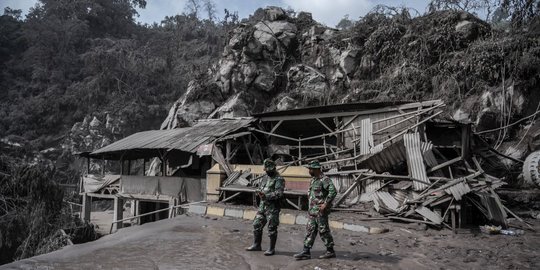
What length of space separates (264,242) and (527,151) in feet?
41.2

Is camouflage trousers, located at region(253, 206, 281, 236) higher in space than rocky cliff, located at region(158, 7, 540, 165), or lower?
lower

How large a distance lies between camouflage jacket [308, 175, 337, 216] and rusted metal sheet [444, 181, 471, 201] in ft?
14.3

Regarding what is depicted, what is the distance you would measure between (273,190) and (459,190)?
17.2 ft

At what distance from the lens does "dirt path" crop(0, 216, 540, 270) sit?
630 centimetres

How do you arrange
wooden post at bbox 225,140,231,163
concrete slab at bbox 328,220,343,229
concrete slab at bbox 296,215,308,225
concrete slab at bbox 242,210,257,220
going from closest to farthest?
1. concrete slab at bbox 328,220,343,229
2. concrete slab at bbox 296,215,308,225
3. concrete slab at bbox 242,210,257,220
4. wooden post at bbox 225,140,231,163

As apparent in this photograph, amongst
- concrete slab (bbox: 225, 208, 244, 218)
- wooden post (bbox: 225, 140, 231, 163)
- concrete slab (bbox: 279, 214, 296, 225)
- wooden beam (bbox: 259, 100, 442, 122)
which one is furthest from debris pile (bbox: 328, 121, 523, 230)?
wooden post (bbox: 225, 140, 231, 163)

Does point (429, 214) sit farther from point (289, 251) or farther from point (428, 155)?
point (289, 251)

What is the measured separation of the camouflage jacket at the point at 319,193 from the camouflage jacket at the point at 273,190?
1.85ft

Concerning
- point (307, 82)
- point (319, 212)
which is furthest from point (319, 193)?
point (307, 82)

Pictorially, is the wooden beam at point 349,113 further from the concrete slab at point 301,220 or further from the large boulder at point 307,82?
the large boulder at point 307,82

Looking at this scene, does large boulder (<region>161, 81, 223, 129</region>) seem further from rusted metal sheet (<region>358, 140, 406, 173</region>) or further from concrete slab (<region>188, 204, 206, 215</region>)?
rusted metal sheet (<region>358, 140, 406, 173</region>)

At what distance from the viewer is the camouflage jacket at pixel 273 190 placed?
6656 mm

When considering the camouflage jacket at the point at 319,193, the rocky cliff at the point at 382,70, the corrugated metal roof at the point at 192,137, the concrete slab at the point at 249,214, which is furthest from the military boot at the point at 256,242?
the rocky cliff at the point at 382,70

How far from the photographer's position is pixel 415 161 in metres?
10.8
